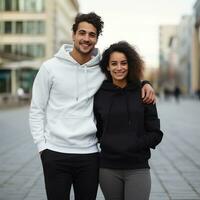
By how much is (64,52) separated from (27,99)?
4889 centimetres

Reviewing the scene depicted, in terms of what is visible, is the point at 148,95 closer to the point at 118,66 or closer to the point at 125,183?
the point at 118,66

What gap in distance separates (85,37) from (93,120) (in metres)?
0.61

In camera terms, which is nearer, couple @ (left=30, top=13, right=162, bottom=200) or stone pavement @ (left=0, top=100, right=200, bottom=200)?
couple @ (left=30, top=13, right=162, bottom=200)

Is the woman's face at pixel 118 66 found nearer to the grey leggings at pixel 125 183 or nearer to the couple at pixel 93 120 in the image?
the couple at pixel 93 120

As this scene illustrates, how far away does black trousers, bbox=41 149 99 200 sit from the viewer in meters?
4.10

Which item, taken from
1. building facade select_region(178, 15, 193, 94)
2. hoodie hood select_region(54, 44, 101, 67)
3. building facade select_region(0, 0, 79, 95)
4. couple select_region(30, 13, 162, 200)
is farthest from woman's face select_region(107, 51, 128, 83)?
building facade select_region(178, 15, 193, 94)

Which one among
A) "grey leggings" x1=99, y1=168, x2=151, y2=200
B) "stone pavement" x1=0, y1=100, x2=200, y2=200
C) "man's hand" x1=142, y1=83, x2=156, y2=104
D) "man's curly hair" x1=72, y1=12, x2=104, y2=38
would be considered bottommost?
"stone pavement" x1=0, y1=100, x2=200, y2=200

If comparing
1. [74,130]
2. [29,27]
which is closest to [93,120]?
[74,130]

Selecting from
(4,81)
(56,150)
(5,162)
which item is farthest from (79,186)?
(4,81)

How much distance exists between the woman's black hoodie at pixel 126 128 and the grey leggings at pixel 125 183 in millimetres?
45

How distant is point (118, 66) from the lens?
4.04m

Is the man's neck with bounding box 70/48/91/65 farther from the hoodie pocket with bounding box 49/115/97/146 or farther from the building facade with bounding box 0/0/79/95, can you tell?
the building facade with bounding box 0/0/79/95

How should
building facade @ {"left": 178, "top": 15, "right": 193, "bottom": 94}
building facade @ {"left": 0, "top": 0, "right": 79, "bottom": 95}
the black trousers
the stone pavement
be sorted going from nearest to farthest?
1. the black trousers
2. the stone pavement
3. building facade @ {"left": 0, "top": 0, "right": 79, "bottom": 95}
4. building facade @ {"left": 178, "top": 15, "right": 193, "bottom": 94}

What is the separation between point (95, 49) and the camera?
14.5ft
